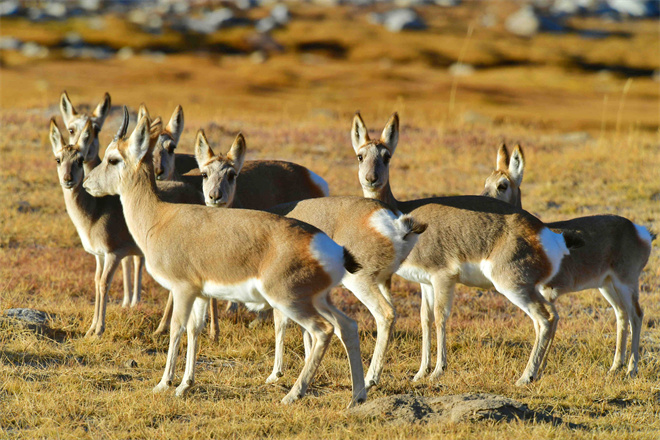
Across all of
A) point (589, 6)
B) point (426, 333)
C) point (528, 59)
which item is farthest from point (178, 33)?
point (426, 333)

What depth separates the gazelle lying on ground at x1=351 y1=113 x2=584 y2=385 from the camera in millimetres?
7352

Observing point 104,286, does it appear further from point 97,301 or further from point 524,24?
point 524,24

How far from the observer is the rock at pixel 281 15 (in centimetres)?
9450

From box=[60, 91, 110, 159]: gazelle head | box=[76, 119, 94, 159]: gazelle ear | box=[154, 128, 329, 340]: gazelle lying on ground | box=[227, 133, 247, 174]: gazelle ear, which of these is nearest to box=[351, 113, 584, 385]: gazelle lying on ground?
→ box=[227, 133, 247, 174]: gazelle ear

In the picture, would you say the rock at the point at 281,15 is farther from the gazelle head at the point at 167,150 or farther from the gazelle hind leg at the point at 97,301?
the gazelle hind leg at the point at 97,301

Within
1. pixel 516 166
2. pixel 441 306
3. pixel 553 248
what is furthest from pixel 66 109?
pixel 553 248

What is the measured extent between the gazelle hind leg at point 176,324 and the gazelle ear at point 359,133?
3.02 m

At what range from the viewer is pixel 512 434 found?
5777 millimetres

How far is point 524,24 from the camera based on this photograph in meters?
96.3

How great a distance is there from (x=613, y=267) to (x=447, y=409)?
9.70 feet

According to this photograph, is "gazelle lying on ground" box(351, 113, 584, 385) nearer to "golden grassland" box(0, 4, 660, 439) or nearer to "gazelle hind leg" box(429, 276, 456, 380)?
"gazelle hind leg" box(429, 276, 456, 380)

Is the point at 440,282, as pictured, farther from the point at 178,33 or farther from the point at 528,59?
the point at 178,33

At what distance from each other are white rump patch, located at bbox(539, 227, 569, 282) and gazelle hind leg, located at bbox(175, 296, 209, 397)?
10.7 feet

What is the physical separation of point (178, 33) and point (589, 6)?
222 ft
